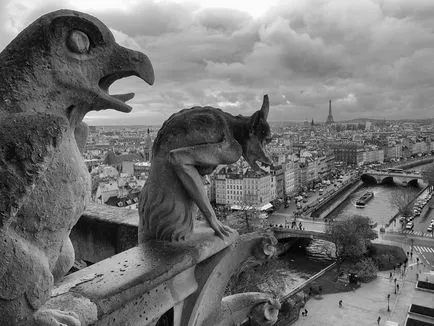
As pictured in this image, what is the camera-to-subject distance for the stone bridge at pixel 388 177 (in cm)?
7756

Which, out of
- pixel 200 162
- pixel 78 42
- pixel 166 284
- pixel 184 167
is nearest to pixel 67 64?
pixel 78 42

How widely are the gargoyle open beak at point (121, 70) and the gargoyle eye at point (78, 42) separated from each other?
147 mm

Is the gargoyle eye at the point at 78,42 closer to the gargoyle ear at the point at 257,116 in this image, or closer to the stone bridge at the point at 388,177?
the gargoyle ear at the point at 257,116

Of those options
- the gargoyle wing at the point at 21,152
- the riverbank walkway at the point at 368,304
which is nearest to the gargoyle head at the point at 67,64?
the gargoyle wing at the point at 21,152

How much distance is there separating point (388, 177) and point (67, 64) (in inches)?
3347

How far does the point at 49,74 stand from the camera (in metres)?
1.99

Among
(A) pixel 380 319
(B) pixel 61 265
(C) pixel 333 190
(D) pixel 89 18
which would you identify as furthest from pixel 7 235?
(C) pixel 333 190

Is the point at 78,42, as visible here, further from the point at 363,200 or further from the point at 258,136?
the point at 363,200

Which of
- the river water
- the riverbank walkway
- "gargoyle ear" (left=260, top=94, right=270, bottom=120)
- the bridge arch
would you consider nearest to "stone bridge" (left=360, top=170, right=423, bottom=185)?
the bridge arch

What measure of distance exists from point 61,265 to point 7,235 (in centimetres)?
72

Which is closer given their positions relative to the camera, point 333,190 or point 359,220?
point 359,220

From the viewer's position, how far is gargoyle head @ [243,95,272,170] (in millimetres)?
3689

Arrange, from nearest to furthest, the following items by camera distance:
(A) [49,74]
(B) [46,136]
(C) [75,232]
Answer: (B) [46,136], (A) [49,74], (C) [75,232]

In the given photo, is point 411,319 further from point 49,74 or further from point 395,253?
point 49,74
